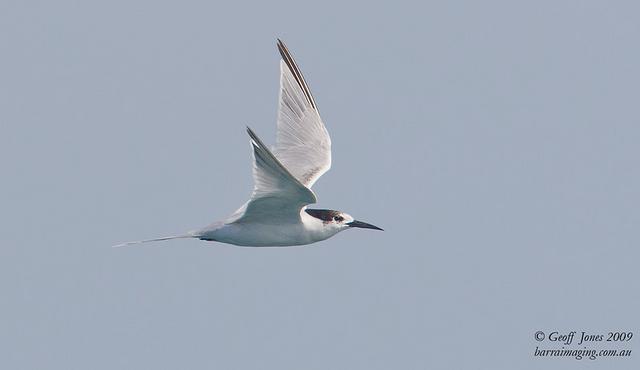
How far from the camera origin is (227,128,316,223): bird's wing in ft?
42.1

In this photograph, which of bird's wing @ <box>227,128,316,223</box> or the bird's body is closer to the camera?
bird's wing @ <box>227,128,316,223</box>

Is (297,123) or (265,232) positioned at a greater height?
(297,123)

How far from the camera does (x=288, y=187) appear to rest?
1362 centimetres

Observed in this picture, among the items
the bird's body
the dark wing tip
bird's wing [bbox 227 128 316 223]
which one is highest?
the dark wing tip

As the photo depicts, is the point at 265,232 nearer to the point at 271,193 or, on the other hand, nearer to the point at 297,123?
the point at 271,193

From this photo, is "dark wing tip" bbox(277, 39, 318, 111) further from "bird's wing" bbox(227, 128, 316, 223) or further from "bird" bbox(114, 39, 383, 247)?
"bird's wing" bbox(227, 128, 316, 223)

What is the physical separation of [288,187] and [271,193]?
297 mm

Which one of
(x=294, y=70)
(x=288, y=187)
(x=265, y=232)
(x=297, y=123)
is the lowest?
(x=265, y=232)

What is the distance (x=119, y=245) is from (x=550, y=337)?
716 centimetres

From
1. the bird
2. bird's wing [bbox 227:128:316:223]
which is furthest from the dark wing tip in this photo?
bird's wing [bbox 227:128:316:223]

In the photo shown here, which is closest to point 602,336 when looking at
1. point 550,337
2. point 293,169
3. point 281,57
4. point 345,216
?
point 550,337

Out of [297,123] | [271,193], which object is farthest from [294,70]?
[271,193]

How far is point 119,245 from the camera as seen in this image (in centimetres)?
1420

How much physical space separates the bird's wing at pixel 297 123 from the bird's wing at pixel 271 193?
8.27 feet
